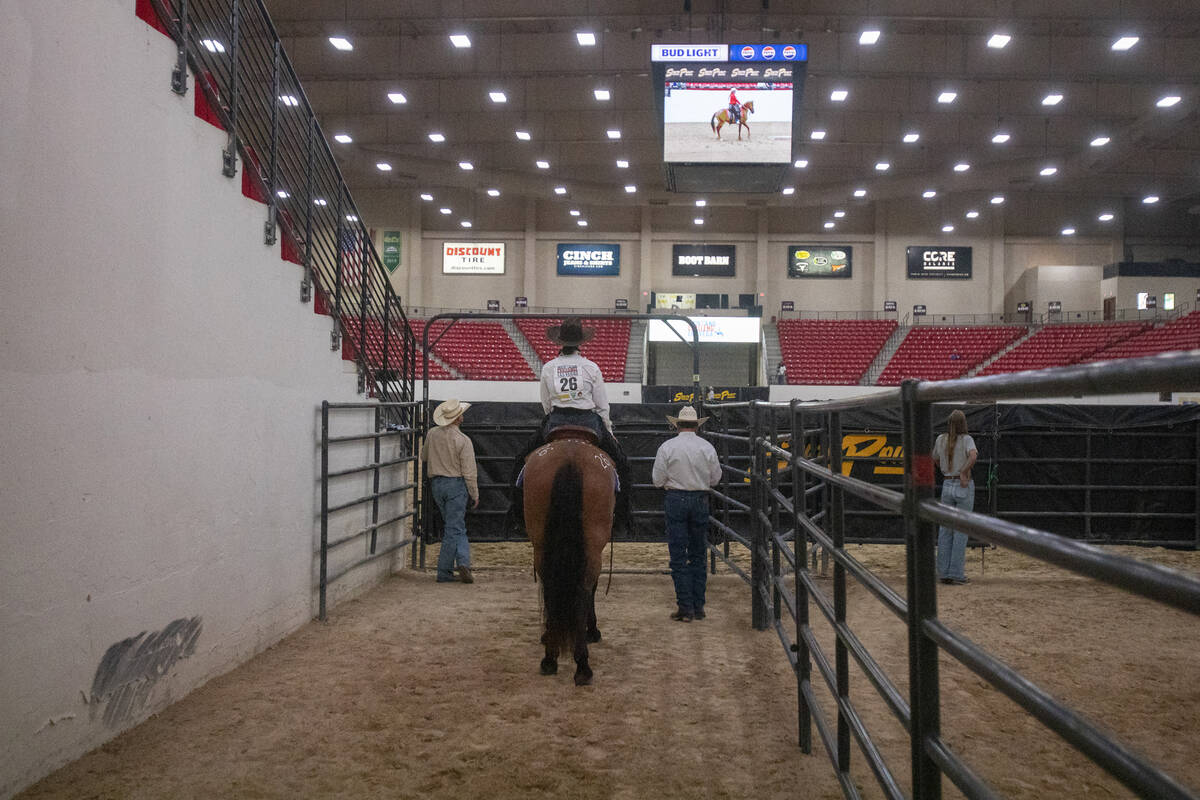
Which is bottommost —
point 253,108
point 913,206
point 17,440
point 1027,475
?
point 1027,475

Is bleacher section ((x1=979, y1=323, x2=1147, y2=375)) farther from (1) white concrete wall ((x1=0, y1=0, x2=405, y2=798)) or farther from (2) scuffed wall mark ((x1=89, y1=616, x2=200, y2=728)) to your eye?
(2) scuffed wall mark ((x1=89, y1=616, x2=200, y2=728))

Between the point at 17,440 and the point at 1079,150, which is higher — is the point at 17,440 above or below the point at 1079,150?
below

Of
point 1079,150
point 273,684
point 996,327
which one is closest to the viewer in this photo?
point 273,684

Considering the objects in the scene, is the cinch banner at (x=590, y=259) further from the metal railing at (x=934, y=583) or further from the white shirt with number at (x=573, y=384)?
the metal railing at (x=934, y=583)

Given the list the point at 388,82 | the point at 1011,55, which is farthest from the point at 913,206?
the point at 388,82

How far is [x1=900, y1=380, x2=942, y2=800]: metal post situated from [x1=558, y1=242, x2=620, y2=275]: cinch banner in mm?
→ 28411

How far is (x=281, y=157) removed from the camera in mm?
5824

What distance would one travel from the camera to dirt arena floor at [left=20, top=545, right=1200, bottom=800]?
126 inches

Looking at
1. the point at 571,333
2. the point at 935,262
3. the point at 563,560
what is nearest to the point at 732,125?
the point at 571,333

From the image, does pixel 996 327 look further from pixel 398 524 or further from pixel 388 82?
pixel 398 524

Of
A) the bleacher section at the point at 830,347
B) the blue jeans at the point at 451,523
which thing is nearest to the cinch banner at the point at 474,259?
the bleacher section at the point at 830,347

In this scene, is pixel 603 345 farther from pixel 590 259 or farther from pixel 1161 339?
pixel 1161 339

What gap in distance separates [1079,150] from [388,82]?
2007 centimetres

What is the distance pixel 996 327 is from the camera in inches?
1102
